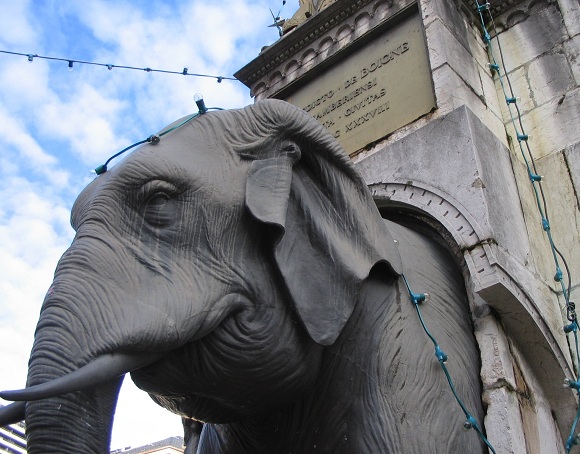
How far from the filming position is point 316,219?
228 cm

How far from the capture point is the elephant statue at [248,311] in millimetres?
1819

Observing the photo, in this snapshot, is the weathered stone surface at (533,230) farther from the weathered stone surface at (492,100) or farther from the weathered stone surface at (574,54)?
the weathered stone surface at (574,54)

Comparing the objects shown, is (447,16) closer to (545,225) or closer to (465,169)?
(465,169)

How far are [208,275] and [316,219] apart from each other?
0.44 meters

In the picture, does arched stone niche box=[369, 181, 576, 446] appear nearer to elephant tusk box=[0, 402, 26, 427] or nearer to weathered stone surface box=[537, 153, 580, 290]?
weathered stone surface box=[537, 153, 580, 290]

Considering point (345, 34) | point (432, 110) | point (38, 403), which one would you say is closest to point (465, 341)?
point (432, 110)

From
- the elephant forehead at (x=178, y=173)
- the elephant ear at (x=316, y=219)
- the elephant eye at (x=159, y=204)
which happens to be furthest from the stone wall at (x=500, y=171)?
the elephant eye at (x=159, y=204)

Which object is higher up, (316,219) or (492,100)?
(492,100)

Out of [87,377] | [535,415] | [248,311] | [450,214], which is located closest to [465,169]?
[450,214]

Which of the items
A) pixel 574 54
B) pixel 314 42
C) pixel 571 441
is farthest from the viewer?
pixel 314 42

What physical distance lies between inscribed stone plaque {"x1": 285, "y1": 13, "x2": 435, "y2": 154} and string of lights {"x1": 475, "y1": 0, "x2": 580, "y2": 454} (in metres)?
0.40

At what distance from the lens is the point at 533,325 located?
252cm

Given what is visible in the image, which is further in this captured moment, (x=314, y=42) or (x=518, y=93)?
(x=314, y=42)

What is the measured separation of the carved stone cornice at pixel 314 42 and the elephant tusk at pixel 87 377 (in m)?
2.60
